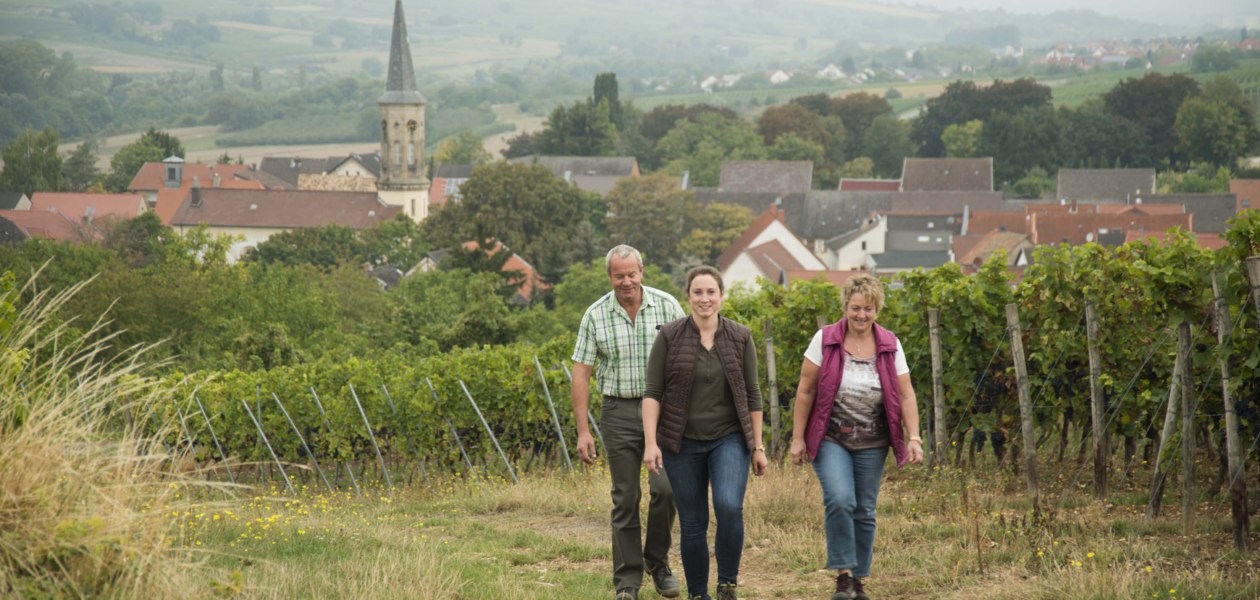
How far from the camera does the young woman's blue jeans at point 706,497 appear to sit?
6.49 m

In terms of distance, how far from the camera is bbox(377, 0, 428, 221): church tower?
114 meters

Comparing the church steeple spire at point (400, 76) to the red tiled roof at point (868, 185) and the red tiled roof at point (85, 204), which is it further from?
the red tiled roof at point (868, 185)

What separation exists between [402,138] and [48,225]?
36.3 m

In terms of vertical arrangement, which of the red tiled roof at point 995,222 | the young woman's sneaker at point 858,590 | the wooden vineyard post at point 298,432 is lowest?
the wooden vineyard post at point 298,432

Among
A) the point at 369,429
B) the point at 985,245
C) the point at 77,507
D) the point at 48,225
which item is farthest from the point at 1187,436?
the point at 48,225

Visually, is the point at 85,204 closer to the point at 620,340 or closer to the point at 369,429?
the point at 369,429

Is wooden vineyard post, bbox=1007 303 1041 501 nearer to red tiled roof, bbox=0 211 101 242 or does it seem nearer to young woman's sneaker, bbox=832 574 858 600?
young woman's sneaker, bbox=832 574 858 600

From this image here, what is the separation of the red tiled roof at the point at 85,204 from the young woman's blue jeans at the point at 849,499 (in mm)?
97738

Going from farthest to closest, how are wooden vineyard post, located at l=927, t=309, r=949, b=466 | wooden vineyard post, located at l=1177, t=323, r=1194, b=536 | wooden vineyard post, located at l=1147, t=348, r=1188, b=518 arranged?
wooden vineyard post, located at l=927, t=309, r=949, b=466, wooden vineyard post, located at l=1147, t=348, r=1188, b=518, wooden vineyard post, located at l=1177, t=323, r=1194, b=536

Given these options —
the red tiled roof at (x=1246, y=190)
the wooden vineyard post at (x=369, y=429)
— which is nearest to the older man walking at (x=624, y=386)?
the wooden vineyard post at (x=369, y=429)

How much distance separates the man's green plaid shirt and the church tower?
10512cm

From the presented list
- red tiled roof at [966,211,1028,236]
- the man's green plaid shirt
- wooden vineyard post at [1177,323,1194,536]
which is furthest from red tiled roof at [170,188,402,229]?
wooden vineyard post at [1177,323,1194,536]

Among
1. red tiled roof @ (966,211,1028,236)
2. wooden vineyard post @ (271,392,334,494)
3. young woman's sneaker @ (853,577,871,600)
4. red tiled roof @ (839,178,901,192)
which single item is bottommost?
wooden vineyard post @ (271,392,334,494)

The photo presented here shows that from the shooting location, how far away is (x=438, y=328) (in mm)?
37531
